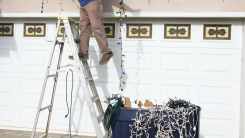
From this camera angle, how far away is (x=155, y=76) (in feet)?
10.0

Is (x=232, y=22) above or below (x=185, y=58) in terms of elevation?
above

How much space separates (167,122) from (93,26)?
1.48 m

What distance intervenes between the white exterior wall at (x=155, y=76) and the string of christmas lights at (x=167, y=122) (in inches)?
33.8

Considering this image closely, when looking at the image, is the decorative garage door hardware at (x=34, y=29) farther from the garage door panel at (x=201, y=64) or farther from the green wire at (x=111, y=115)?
the garage door panel at (x=201, y=64)

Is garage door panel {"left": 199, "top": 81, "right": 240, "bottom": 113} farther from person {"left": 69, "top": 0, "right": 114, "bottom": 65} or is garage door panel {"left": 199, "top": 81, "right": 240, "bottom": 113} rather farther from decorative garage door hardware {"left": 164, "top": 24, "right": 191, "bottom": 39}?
person {"left": 69, "top": 0, "right": 114, "bottom": 65}

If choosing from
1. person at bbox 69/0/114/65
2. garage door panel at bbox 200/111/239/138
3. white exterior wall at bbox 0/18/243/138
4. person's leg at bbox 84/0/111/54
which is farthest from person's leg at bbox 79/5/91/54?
garage door panel at bbox 200/111/239/138

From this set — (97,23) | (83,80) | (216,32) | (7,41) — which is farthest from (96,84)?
(216,32)

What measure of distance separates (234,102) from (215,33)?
110cm

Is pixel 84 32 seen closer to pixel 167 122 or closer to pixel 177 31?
pixel 177 31

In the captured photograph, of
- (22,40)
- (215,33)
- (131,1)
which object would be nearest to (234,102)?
(215,33)

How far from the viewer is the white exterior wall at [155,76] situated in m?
2.94

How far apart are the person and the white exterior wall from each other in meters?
0.61

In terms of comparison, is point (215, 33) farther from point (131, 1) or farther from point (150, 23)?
point (131, 1)

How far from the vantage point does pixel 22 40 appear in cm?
338
